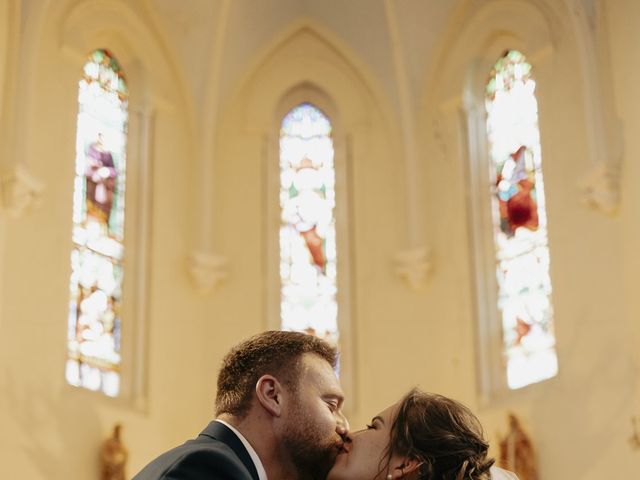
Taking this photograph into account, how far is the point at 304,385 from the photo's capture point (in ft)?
16.7

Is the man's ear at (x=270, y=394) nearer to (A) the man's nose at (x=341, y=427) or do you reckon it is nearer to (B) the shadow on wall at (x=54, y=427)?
(A) the man's nose at (x=341, y=427)

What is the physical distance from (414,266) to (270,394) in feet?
28.7

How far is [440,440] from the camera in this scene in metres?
4.87

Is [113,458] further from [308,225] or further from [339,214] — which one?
[339,214]

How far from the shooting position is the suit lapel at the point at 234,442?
4820 mm

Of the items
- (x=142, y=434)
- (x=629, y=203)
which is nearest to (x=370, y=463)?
(x=629, y=203)

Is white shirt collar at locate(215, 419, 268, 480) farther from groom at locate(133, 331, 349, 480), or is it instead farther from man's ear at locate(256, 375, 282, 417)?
man's ear at locate(256, 375, 282, 417)

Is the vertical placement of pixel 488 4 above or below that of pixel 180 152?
above

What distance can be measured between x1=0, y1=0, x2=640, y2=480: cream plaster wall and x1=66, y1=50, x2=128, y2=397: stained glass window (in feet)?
0.72

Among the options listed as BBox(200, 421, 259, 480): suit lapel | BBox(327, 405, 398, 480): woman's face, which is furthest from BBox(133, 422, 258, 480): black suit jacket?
BBox(327, 405, 398, 480): woman's face

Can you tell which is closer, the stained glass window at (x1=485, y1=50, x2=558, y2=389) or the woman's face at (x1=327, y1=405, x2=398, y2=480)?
the woman's face at (x1=327, y1=405, x2=398, y2=480)

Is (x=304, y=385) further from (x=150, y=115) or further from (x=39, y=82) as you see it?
(x=150, y=115)

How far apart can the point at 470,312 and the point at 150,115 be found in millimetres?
4090

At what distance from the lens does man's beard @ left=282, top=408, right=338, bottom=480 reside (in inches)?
195
